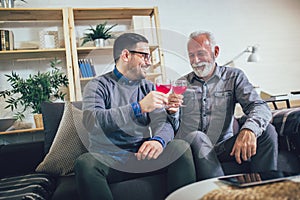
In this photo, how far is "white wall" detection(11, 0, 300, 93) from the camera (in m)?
3.15

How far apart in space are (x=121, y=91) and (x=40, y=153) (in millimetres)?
637

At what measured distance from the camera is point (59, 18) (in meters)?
2.80

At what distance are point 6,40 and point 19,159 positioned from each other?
1.36 meters

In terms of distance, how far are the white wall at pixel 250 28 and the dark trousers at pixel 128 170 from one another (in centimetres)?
186

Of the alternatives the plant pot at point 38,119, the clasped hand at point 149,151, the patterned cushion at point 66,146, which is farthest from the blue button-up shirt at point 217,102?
the plant pot at point 38,119

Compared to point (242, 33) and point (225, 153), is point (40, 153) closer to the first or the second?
point (225, 153)

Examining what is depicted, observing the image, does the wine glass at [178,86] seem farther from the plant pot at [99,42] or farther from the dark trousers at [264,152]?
the plant pot at [99,42]

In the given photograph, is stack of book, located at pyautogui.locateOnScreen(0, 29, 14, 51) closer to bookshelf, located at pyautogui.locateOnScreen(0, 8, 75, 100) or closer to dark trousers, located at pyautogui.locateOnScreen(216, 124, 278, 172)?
bookshelf, located at pyautogui.locateOnScreen(0, 8, 75, 100)

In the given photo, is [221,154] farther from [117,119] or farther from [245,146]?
[117,119]

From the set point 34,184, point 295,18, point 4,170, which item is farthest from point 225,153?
point 295,18

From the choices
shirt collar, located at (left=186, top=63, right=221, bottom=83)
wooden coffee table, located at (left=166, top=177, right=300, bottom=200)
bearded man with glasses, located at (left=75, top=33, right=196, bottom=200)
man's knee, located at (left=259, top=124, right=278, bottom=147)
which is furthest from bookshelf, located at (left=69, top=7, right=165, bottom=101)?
wooden coffee table, located at (left=166, top=177, right=300, bottom=200)

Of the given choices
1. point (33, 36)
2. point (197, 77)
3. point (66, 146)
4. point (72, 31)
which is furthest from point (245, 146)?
point (33, 36)

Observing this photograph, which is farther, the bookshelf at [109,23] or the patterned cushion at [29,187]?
the bookshelf at [109,23]

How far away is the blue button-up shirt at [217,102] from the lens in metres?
1.54
